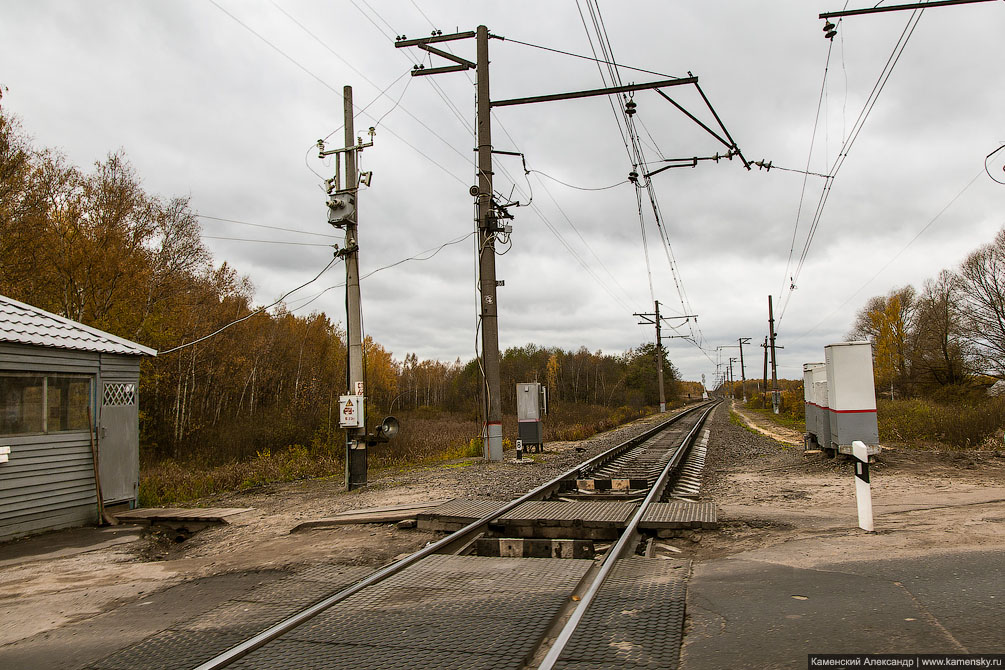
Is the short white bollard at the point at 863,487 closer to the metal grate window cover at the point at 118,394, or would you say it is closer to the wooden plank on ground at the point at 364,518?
the wooden plank on ground at the point at 364,518

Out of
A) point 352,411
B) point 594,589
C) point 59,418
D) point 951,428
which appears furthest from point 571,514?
point 951,428

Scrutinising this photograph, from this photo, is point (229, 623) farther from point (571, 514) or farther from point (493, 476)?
point (493, 476)

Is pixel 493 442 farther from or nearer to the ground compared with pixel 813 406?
nearer to the ground

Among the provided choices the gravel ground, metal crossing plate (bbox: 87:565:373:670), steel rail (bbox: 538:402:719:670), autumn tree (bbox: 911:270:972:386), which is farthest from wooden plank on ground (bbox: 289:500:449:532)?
autumn tree (bbox: 911:270:972:386)

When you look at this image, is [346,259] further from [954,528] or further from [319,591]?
[954,528]

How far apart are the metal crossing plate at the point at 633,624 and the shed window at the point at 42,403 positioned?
9204mm

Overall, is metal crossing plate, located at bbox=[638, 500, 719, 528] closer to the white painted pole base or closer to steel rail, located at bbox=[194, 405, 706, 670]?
steel rail, located at bbox=[194, 405, 706, 670]

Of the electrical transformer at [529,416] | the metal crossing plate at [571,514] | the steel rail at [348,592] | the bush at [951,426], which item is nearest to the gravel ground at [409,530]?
the steel rail at [348,592]

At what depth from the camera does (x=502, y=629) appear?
422 cm

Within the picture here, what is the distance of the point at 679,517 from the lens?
302 inches

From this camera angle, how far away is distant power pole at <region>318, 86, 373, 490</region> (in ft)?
40.1

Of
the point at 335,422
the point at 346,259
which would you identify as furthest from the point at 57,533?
the point at 335,422

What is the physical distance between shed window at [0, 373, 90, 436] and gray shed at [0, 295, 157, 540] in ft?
0.05

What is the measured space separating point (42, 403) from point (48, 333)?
1118 millimetres
